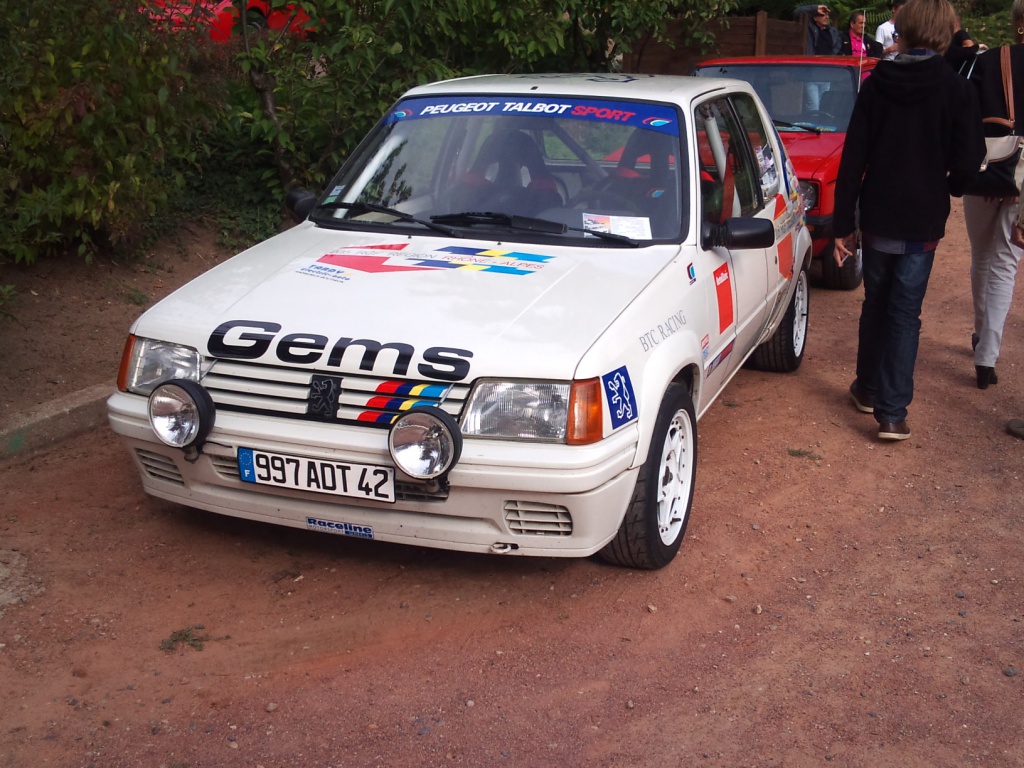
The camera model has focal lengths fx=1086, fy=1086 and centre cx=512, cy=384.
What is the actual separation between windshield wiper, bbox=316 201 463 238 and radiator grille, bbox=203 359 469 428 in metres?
1.13

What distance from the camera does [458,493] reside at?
3.49 m

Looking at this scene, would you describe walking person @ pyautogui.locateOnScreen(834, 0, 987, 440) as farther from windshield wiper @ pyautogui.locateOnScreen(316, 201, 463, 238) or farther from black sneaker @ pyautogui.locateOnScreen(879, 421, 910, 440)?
windshield wiper @ pyautogui.locateOnScreen(316, 201, 463, 238)

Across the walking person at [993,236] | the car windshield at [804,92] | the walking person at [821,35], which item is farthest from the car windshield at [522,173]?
the walking person at [821,35]

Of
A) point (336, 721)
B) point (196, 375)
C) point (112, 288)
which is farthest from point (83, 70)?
point (336, 721)

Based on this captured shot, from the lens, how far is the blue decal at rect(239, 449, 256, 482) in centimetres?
360

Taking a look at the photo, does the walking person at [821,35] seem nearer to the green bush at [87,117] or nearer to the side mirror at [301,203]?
the green bush at [87,117]

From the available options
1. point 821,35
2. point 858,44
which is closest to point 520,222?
point 858,44

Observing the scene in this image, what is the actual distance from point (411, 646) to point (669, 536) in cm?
112

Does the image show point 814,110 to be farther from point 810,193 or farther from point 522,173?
point 522,173

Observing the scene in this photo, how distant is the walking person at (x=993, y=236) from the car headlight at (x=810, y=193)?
71.9 inches

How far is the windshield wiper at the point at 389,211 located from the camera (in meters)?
4.44

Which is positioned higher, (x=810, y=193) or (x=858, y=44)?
(x=858, y=44)

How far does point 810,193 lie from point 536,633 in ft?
17.3

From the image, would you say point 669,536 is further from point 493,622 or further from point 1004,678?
point 1004,678
